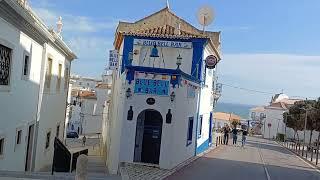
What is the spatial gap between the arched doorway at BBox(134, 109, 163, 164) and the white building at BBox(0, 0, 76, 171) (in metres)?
4.05

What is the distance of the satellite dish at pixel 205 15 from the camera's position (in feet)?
104

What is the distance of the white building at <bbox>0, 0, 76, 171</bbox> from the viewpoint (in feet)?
46.5

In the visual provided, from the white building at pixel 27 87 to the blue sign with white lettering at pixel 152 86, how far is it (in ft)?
12.7

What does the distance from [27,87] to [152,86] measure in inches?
189

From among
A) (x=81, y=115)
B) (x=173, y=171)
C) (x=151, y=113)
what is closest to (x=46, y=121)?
(x=151, y=113)

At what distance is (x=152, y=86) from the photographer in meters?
19.7

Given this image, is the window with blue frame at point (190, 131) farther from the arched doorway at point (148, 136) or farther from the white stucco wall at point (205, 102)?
the arched doorway at point (148, 136)

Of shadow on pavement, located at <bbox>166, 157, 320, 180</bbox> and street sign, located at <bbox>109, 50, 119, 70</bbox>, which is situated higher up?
street sign, located at <bbox>109, 50, 119, 70</bbox>

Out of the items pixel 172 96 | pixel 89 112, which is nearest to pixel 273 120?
pixel 89 112

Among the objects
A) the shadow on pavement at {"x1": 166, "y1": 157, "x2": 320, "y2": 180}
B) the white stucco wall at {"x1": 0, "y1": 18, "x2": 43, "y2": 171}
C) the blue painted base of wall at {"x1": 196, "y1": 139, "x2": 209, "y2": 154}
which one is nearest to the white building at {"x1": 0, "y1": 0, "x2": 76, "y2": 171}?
the white stucco wall at {"x1": 0, "y1": 18, "x2": 43, "y2": 171}

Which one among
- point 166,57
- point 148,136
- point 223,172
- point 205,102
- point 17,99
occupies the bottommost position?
point 223,172

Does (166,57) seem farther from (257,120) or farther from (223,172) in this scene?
(257,120)

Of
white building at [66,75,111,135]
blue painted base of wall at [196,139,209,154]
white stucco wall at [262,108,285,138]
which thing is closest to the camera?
blue painted base of wall at [196,139,209,154]

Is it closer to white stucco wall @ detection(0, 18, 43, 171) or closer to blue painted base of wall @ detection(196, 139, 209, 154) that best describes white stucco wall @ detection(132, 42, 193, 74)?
blue painted base of wall @ detection(196, 139, 209, 154)
